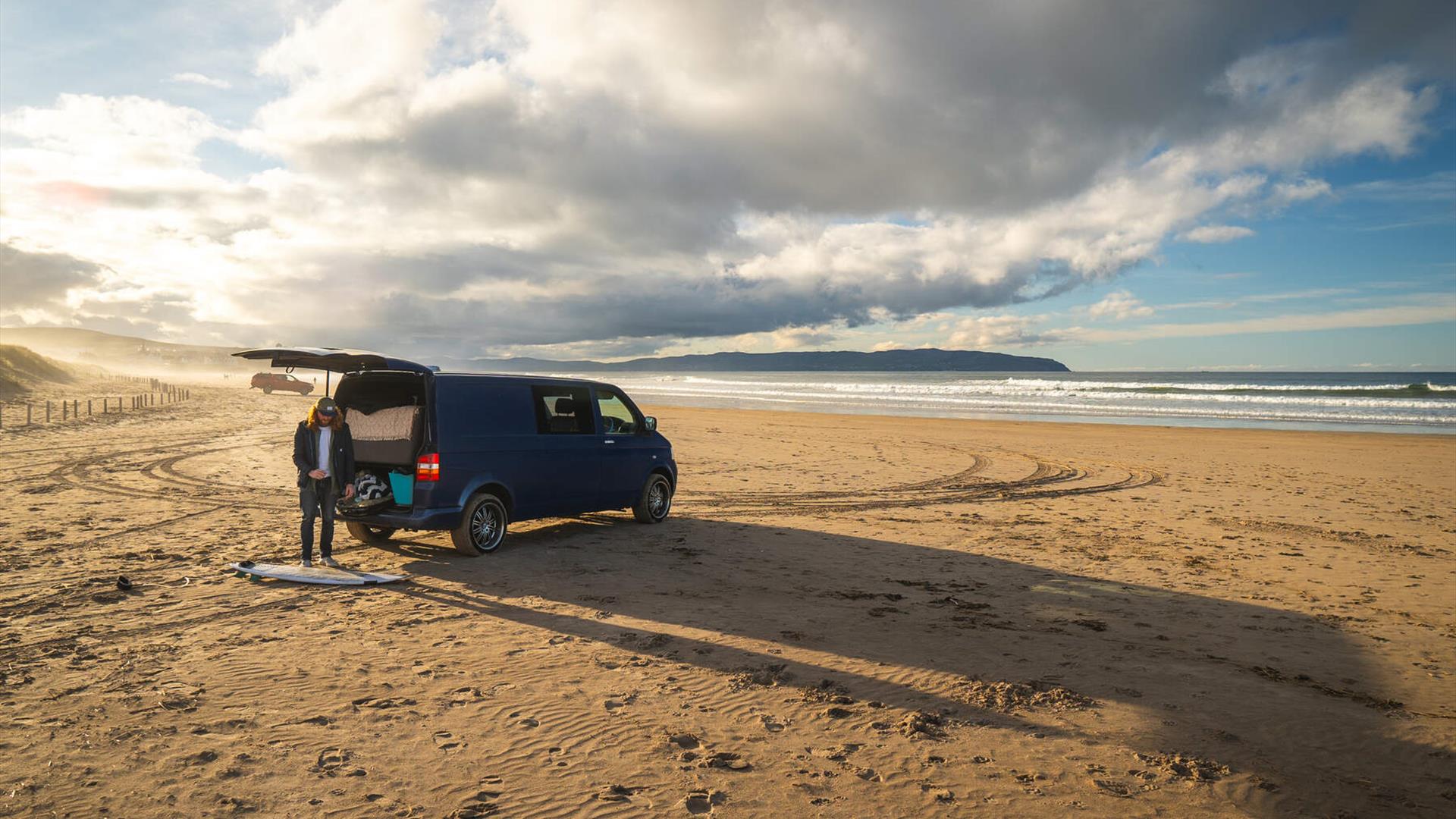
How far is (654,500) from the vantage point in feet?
37.5

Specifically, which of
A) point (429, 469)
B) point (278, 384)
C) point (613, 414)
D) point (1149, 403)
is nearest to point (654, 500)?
point (613, 414)

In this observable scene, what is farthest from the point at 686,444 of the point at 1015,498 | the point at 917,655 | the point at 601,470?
the point at 917,655

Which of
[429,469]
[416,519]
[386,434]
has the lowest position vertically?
[416,519]

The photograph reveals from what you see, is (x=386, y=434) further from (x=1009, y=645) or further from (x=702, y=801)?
(x=1009, y=645)

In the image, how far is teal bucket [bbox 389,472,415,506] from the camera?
340 inches

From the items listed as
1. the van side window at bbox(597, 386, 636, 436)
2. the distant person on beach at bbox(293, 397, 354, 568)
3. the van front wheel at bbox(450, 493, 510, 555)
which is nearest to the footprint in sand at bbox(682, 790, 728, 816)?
the van front wheel at bbox(450, 493, 510, 555)

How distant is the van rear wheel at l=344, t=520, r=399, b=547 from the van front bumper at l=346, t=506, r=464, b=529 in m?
1.10

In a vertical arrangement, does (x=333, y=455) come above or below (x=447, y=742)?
above

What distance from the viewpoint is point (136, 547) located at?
366 inches

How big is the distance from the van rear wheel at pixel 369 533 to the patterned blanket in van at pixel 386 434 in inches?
47.6

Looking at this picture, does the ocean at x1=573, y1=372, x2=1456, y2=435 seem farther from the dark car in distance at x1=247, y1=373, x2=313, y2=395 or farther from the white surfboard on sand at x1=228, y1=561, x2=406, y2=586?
the white surfboard on sand at x1=228, y1=561, x2=406, y2=586

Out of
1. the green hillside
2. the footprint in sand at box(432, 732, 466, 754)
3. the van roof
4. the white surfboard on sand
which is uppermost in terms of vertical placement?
the green hillside

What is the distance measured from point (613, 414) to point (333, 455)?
154 inches

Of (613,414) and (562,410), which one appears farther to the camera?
(613,414)
